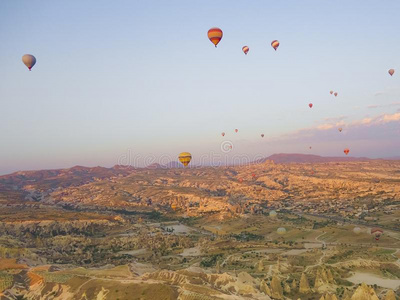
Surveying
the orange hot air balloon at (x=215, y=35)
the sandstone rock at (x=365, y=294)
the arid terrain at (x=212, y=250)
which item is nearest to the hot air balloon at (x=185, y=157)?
the arid terrain at (x=212, y=250)

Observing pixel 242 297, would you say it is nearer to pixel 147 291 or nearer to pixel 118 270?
pixel 147 291

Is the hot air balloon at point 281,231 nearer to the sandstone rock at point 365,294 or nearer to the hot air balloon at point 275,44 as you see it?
the hot air balloon at point 275,44

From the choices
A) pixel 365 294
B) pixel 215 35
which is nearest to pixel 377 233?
pixel 365 294

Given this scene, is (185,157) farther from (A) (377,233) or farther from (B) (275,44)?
(A) (377,233)

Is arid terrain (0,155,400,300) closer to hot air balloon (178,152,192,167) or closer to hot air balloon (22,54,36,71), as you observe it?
hot air balloon (178,152,192,167)

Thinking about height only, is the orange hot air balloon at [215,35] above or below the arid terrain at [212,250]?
above

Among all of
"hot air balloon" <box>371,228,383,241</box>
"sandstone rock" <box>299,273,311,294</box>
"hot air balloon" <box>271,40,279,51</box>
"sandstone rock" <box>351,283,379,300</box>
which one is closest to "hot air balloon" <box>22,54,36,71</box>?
"hot air balloon" <box>271,40,279,51</box>

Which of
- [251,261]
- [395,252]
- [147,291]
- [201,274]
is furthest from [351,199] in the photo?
[147,291]
